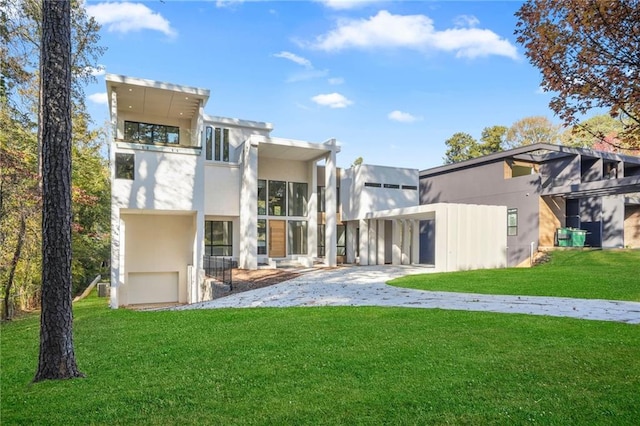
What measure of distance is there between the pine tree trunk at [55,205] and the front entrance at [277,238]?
16615mm

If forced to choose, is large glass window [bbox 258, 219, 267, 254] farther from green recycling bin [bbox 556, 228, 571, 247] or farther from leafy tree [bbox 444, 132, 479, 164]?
leafy tree [bbox 444, 132, 479, 164]

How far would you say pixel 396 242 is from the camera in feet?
75.8

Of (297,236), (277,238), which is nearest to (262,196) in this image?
(277,238)

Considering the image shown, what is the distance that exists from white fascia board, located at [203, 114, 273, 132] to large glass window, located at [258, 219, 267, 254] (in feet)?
15.7

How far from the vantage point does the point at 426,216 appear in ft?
65.4

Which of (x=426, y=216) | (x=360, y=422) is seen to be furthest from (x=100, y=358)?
(x=426, y=216)

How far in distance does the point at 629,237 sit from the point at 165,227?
27.1 metres

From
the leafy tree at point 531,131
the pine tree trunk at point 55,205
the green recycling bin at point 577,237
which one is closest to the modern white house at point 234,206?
the green recycling bin at point 577,237

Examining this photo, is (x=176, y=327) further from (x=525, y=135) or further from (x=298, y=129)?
(x=525, y=135)

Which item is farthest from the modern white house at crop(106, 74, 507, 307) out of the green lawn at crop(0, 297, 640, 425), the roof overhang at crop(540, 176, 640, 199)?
the green lawn at crop(0, 297, 640, 425)

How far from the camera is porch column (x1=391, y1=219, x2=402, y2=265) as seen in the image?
23.0m

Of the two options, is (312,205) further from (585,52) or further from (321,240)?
(585,52)

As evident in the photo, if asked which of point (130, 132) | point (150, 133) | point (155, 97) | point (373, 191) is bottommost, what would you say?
point (373, 191)

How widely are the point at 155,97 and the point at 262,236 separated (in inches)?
309
